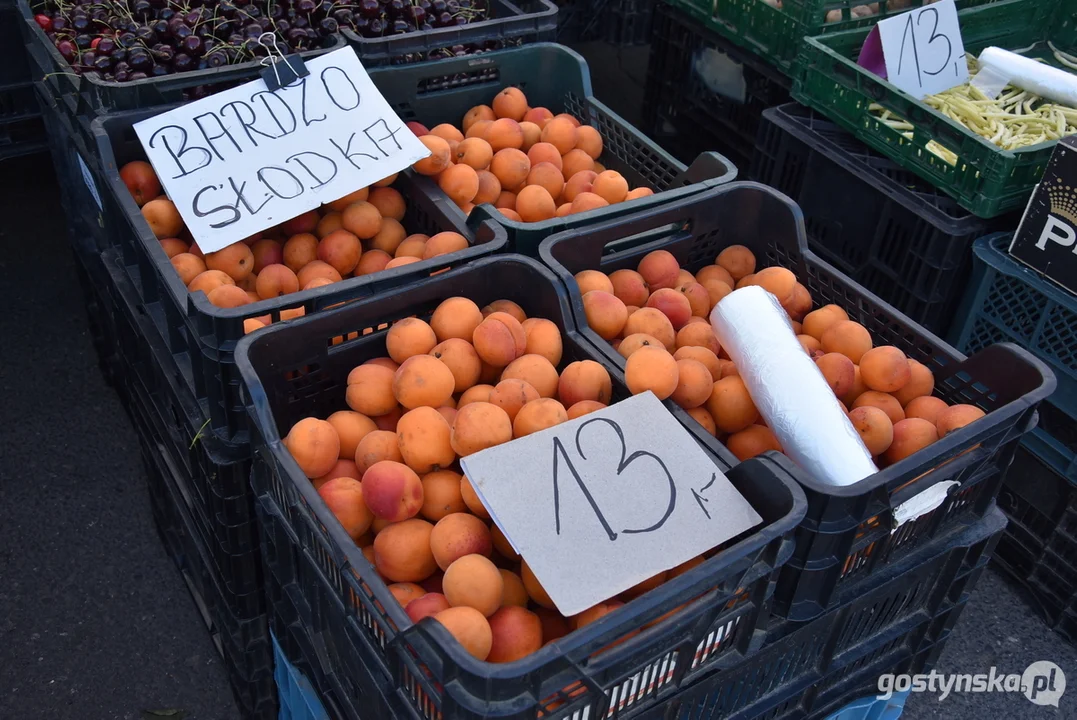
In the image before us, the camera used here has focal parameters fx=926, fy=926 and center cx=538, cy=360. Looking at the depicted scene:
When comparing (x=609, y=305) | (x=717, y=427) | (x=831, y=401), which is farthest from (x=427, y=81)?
(x=831, y=401)

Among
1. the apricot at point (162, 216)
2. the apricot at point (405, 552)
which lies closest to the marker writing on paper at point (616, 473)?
the apricot at point (405, 552)

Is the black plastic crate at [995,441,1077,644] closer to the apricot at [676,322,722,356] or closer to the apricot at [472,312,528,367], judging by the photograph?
the apricot at [676,322,722,356]

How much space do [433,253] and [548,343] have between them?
0.40 metres

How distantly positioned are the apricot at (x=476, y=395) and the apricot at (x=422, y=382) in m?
0.04

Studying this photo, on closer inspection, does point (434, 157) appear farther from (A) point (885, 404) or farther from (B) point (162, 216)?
(A) point (885, 404)

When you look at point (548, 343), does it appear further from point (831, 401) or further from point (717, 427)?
point (831, 401)

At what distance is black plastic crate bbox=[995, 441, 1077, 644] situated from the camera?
2281 mm

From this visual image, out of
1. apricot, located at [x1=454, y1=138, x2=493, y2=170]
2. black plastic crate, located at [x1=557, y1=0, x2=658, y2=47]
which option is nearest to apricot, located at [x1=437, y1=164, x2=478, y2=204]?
apricot, located at [x1=454, y1=138, x2=493, y2=170]

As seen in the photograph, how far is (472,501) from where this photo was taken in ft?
4.35

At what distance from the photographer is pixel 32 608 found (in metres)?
2.30

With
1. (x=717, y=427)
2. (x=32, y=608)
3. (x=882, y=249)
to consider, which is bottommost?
(x=32, y=608)

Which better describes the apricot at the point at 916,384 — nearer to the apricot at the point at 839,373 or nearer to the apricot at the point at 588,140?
the apricot at the point at 839,373

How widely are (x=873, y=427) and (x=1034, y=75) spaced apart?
2.05 meters

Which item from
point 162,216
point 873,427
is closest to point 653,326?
point 873,427
